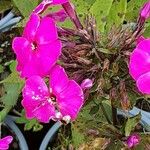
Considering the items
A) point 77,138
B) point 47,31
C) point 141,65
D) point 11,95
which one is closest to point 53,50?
point 47,31

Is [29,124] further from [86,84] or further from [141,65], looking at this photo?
[141,65]

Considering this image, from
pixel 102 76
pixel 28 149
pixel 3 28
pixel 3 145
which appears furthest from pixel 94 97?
pixel 3 28

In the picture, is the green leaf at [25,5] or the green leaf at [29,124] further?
the green leaf at [29,124]

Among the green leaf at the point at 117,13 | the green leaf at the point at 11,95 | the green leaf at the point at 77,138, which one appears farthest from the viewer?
the green leaf at the point at 11,95

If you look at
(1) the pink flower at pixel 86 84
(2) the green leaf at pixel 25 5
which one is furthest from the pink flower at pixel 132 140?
(2) the green leaf at pixel 25 5

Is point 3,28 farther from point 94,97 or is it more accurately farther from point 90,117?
point 94,97

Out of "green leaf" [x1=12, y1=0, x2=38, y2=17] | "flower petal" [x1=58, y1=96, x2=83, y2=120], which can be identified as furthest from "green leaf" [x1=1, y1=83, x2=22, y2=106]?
"flower petal" [x1=58, y1=96, x2=83, y2=120]

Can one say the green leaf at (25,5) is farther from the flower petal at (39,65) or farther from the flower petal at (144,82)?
the flower petal at (144,82)
